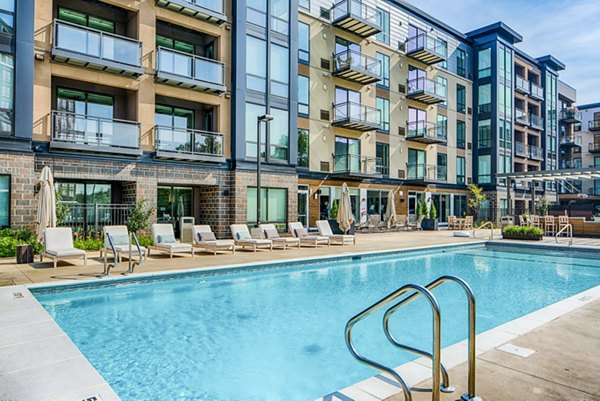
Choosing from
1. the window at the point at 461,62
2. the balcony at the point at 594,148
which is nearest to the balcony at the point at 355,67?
the window at the point at 461,62

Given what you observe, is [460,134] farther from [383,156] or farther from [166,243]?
[166,243]

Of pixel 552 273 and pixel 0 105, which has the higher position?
pixel 0 105

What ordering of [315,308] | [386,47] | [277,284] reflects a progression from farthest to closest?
1. [386,47]
2. [277,284]
3. [315,308]

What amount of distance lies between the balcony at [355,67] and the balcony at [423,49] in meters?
4.37

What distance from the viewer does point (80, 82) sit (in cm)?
1428

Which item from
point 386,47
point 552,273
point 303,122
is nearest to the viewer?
point 552,273

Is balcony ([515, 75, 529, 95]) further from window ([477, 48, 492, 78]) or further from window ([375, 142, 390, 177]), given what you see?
window ([375, 142, 390, 177])

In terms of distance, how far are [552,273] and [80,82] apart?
16221 mm

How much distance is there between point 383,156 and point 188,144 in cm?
1334

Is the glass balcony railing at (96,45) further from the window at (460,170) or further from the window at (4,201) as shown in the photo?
the window at (460,170)

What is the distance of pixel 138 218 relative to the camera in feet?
44.8

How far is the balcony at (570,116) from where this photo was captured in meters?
42.8

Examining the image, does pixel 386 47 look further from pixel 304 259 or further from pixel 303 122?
pixel 304 259

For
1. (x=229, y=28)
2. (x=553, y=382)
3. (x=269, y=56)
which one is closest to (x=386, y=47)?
(x=269, y=56)
